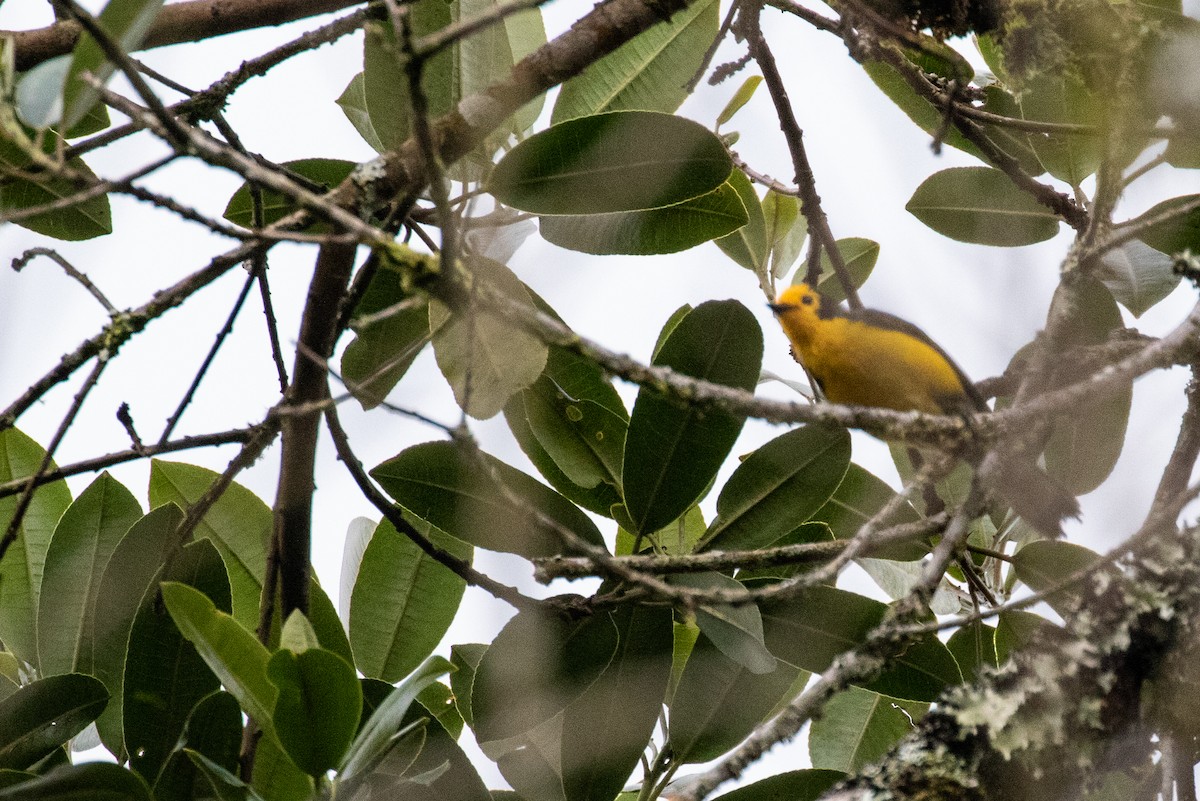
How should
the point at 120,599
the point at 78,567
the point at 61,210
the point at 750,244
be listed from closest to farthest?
the point at 120,599 < the point at 78,567 < the point at 61,210 < the point at 750,244

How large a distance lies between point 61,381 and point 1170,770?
195cm

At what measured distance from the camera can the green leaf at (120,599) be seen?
1970mm

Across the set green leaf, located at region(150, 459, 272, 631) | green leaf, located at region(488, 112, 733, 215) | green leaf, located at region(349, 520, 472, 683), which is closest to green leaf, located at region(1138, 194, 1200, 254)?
green leaf, located at region(488, 112, 733, 215)

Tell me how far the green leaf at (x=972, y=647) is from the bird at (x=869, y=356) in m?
0.84

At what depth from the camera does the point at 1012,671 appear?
1.36 meters

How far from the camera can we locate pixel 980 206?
2662mm

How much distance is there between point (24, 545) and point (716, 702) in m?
1.57

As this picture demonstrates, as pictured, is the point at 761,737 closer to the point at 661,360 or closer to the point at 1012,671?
the point at 1012,671

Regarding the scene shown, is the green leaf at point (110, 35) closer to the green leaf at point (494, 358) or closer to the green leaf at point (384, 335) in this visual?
the green leaf at point (494, 358)

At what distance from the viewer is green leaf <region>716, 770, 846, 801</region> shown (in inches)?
76.4

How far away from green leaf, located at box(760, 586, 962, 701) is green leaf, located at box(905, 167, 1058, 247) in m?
1.18

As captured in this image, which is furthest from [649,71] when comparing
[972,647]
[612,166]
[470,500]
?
[972,647]

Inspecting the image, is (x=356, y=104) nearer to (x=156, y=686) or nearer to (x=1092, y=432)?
(x=156, y=686)

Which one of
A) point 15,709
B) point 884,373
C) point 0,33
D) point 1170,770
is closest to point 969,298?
point 1170,770
